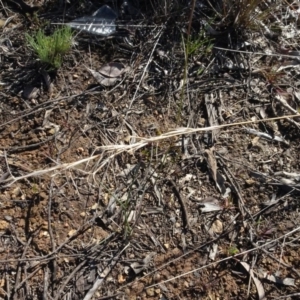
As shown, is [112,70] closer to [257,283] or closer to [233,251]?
[233,251]

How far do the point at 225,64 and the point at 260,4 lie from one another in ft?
1.11

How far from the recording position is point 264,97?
2.23m

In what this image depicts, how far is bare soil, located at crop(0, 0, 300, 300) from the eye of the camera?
187 cm

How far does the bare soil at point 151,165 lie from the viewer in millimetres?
1868

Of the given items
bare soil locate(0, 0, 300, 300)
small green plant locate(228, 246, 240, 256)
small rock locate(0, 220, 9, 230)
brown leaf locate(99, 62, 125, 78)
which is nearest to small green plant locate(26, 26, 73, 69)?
bare soil locate(0, 0, 300, 300)

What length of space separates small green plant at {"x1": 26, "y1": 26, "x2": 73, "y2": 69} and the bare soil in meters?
0.06

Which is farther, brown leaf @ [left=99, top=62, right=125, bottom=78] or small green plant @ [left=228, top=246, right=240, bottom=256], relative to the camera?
brown leaf @ [left=99, top=62, right=125, bottom=78]

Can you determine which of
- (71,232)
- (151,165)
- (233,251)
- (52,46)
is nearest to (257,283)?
(233,251)

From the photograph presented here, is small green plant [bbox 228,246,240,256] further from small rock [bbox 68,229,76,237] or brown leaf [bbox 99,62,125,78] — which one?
brown leaf [bbox 99,62,125,78]

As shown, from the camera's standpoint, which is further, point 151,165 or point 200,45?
point 200,45

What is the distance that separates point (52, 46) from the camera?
2086mm

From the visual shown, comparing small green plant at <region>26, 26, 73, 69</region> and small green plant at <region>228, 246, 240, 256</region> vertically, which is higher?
small green plant at <region>26, 26, 73, 69</region>

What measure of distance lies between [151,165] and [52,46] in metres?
0.62

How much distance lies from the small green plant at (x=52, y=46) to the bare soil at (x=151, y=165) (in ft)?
0.21
